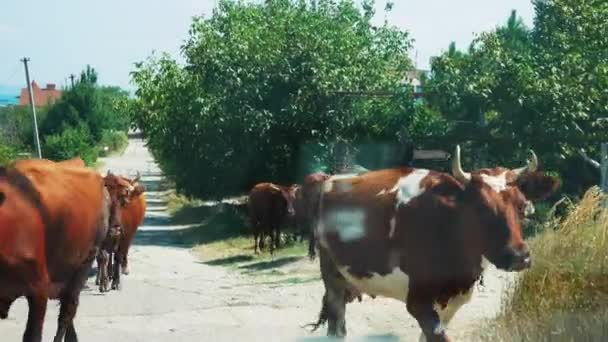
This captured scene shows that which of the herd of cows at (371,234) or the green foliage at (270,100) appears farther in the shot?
the green foliage at (270,100)

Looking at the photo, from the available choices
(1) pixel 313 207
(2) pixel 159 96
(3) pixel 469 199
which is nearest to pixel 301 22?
(2) pixel 159 96

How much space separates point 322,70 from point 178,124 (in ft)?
16.1

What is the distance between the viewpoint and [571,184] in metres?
23.5

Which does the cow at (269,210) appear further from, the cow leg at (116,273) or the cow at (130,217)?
the cow leg at (116,273)

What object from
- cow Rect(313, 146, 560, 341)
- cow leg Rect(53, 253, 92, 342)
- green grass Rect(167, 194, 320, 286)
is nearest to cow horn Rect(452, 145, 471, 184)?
cow Rect(313, 146, 560, 341)

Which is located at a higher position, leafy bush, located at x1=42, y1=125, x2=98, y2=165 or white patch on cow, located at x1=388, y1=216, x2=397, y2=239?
white patch on cow, located at x1=388, y1=216, x2=397, y2=239

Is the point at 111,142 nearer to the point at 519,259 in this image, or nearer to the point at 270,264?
the point at 270,264

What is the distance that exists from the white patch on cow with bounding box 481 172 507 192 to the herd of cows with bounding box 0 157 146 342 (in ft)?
12.2

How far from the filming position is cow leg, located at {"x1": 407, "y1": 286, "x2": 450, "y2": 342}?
8.98m

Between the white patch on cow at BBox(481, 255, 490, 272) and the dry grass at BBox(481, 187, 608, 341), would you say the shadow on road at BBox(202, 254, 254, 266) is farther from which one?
the white patch on cow at BBox(481, 255, 490, 272)

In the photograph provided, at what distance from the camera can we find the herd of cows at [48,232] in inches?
358

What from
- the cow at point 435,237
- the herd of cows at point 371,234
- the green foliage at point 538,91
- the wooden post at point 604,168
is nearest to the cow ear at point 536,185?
the herd of cows at point 371,234

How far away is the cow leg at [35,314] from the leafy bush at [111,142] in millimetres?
72244

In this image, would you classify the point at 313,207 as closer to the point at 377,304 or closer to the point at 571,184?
the point at 377,304
